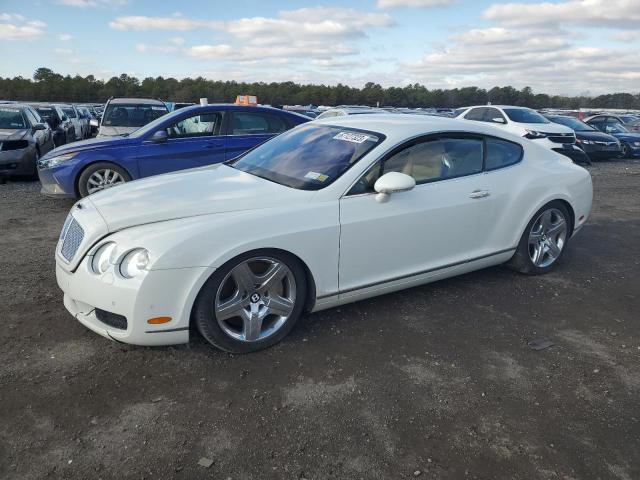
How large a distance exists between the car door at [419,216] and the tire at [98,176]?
15.6ft

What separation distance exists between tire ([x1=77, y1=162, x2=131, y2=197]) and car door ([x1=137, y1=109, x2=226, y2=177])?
308 millimetres

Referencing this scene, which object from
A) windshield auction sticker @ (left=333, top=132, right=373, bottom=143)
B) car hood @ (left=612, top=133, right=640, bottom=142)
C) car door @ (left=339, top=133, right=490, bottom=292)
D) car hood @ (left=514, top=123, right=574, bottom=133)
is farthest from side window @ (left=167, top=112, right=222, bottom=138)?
car hood @ (left=612, top=133, right=640, bottom=142)

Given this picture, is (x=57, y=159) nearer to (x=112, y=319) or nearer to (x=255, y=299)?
(x=112, y=319)

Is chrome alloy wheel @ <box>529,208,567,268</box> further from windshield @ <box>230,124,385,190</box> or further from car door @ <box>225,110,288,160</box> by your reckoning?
car door @ <box>225,110,288,160</box>

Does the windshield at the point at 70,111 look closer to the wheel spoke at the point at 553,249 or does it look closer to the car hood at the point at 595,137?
the car hood at the point at 595,137

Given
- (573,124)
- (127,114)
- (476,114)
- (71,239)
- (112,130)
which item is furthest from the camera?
(573,124)

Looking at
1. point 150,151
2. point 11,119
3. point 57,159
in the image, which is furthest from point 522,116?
point 11,119

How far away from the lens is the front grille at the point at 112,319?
304 cm

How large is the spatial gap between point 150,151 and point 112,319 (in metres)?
4.61

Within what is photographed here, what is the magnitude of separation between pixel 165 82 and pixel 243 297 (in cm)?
6721

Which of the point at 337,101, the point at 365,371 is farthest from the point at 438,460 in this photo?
the point at 337,101

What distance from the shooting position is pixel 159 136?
282 inches

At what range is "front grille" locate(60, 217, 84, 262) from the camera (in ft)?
10.7

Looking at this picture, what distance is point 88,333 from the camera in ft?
11.6
